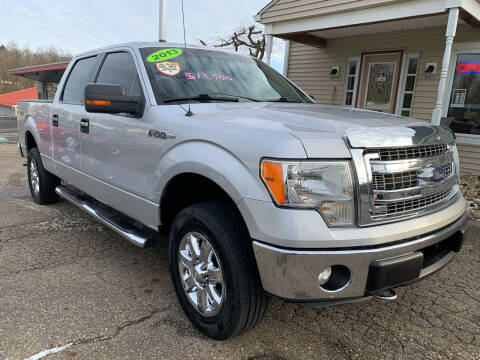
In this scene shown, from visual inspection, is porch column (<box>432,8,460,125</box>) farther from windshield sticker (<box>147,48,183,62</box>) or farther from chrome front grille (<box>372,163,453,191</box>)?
chrome front grille (<box>372,163,453,191</box>)

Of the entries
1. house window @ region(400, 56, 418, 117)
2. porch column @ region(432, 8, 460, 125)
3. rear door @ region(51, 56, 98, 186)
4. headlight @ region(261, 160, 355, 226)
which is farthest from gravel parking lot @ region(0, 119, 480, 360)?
house window @ region(400, 56, 418, 117)

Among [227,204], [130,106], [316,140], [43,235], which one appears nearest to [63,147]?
[43,235]

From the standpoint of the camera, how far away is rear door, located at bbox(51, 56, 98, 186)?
3746 mm

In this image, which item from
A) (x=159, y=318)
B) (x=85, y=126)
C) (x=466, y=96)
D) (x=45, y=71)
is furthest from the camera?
(x=45, y=71)

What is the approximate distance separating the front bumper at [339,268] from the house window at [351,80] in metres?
8.40

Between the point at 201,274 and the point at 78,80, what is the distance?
2.96 m

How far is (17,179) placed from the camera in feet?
23.1

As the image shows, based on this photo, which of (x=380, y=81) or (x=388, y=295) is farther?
(x=380, y=81)

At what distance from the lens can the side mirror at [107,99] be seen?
258cm

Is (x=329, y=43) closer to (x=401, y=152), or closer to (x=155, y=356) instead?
(x=401, y=152)

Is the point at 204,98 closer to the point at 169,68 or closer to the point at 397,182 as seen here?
the point at 169,68

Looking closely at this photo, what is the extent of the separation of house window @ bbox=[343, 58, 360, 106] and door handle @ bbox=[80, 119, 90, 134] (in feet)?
25.4

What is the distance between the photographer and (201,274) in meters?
2.29

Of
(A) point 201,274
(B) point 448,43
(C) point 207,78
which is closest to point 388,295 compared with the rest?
(A) point 201,274
